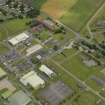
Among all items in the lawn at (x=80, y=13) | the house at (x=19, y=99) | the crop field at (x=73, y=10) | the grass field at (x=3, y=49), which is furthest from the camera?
the crop field at (x=73, y=10)

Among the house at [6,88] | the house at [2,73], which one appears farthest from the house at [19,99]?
the house at [2,73]

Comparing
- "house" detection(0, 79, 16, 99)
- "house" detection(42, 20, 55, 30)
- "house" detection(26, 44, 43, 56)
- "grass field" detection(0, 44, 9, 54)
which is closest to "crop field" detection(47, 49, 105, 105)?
"house" detection(26, 44, 43, 56)

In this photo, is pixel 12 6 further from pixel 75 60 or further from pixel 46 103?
pixel 46 103

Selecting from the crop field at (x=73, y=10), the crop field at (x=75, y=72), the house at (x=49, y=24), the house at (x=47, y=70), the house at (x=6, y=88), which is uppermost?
the crop field at (x=73, y=10)

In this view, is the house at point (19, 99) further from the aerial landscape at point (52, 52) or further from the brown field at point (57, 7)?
the brown field at point (57, 7)

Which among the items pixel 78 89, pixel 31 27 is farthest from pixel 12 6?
pixel 78 89

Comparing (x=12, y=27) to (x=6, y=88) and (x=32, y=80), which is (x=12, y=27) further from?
(x=6, y=88)
